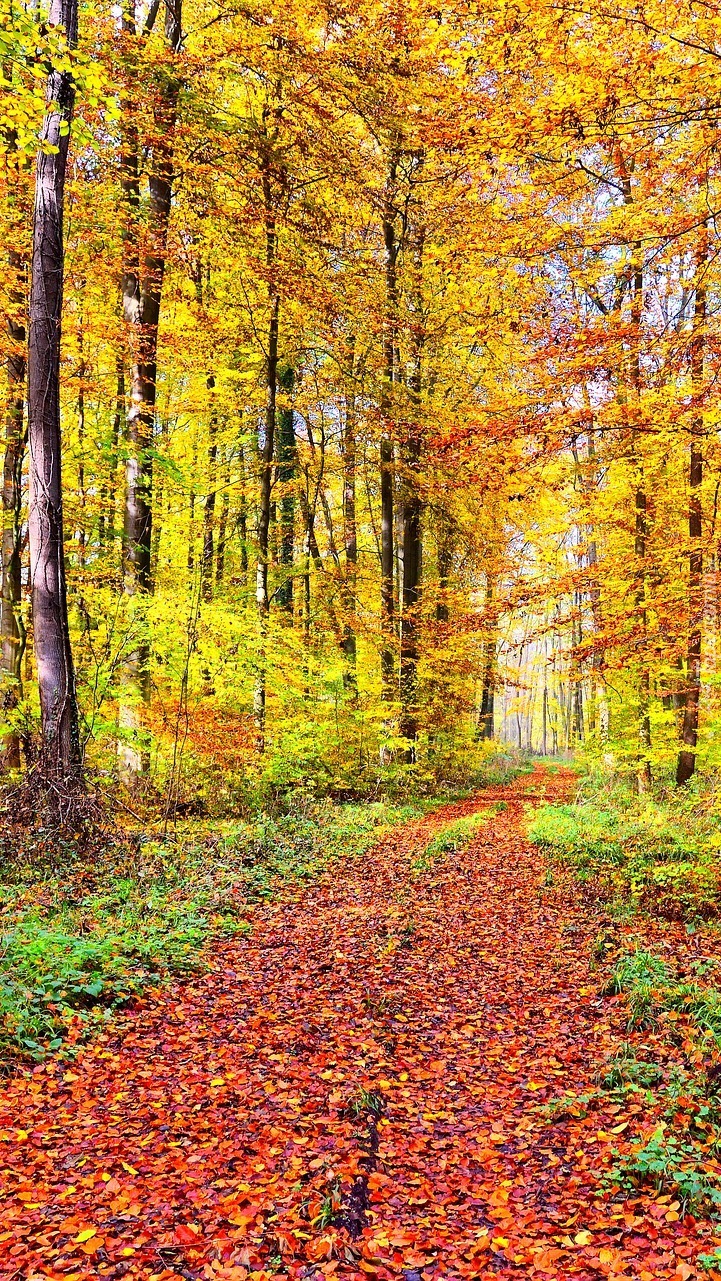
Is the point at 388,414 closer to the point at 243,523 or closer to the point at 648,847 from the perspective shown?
the point at 243,523

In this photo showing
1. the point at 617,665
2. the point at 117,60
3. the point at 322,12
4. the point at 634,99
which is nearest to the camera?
the point at 634,99

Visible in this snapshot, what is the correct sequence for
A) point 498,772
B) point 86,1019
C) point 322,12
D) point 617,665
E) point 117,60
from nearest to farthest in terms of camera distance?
1. point 86,1019
2. point 617,665
3. point 117,60
4. point 322,12
5. point 498,772

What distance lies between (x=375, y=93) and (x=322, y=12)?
1.45 m

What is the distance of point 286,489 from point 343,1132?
16493mm

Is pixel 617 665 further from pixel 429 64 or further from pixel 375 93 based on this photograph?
pixel 375 93

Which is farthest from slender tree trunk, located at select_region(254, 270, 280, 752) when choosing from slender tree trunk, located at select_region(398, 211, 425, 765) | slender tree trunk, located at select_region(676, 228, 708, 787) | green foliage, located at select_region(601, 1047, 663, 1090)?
green foliage, located at select_region(601, 1047, 663, 1090)

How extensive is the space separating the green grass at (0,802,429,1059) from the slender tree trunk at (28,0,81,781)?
1.09 meters

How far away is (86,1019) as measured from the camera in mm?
4531

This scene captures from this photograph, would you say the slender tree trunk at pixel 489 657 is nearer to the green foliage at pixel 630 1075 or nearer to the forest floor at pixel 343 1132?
the forest floor at pixel 343 1132

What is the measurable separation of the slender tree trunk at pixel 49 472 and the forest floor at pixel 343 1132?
296 centimetres

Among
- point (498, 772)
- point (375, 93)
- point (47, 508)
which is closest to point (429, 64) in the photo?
point (375, 93)

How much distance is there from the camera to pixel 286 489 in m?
18.6

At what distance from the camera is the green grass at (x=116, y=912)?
449 cm

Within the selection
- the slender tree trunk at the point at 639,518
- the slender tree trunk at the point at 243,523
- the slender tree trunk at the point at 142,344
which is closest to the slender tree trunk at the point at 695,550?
the slender tree trunk at the point at 639,518
